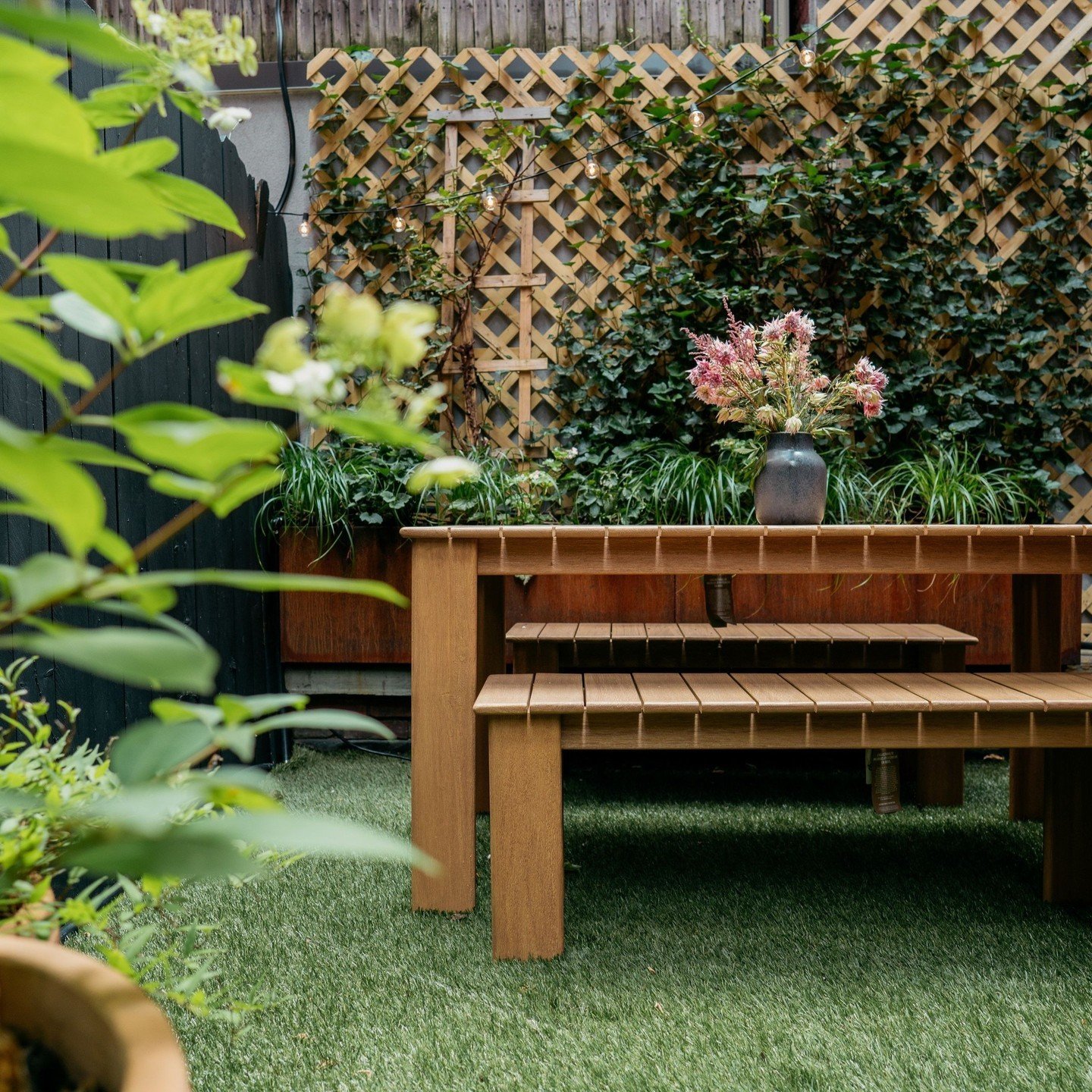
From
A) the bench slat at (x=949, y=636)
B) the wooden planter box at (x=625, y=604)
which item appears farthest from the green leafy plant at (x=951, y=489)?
the bench slat at (x=949, y=636)

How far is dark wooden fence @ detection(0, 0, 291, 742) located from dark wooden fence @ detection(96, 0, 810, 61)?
792 millimetres

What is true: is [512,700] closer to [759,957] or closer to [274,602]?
[759,957]

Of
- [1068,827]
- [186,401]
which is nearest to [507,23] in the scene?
[186,401]

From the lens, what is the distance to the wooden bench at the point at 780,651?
1962 millimetres

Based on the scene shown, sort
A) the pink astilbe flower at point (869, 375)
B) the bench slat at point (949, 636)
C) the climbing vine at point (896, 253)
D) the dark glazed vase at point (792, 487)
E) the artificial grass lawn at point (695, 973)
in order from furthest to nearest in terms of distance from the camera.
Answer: the climbing vine at point (896, 253) → the bench slat at point (949, 636) → the pink astilbe flower at point (869, 375) → the dark glazed vase at point (792, 487) → the artificial grass lawn at point (695, 973)

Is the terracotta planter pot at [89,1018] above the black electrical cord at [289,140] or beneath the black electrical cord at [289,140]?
beneath

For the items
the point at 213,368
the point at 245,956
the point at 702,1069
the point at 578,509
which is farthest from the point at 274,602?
the point at 702,1069

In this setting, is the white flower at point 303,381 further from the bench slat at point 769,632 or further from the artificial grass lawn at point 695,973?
the bench slat at point 769,632

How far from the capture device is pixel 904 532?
4.50ft

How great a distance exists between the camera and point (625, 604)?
2.38 meters

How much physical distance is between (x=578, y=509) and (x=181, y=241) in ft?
4.03

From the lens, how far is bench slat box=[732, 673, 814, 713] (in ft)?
3.97

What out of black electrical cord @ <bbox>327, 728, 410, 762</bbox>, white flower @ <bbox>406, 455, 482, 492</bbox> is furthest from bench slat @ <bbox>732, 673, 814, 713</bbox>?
black electrical cord @ <bbox>327, 728, 410, 762</bbox>

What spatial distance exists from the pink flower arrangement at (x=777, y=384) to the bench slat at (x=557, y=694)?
21.6 inches
